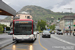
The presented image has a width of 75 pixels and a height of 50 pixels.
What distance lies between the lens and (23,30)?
18.5 metres

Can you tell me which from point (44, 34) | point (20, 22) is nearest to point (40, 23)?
point (44, 34)

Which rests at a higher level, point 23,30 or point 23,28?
point 23,28

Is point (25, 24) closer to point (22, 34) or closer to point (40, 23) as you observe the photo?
point (22, 34)

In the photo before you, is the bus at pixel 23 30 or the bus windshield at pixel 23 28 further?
the bus windshield at pixel 23 28

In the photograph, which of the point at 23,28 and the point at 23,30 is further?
→ the point at 23,28

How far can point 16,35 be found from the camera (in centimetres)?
1836

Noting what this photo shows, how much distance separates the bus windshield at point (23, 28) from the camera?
60.4ft

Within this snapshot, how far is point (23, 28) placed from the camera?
61.2ft

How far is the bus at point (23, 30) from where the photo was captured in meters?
18.2

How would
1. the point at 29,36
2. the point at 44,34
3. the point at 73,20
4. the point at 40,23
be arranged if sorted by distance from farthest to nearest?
the point at 40,23 < the point at 73,20 < the point at 44,34 < the point at 29,36

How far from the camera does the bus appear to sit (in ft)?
59.9

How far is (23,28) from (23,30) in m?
0.29

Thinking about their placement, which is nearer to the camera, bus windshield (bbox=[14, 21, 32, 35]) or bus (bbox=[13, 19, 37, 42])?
bus (bbox=[13, 19, 37, 42])

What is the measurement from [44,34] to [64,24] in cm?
7831
